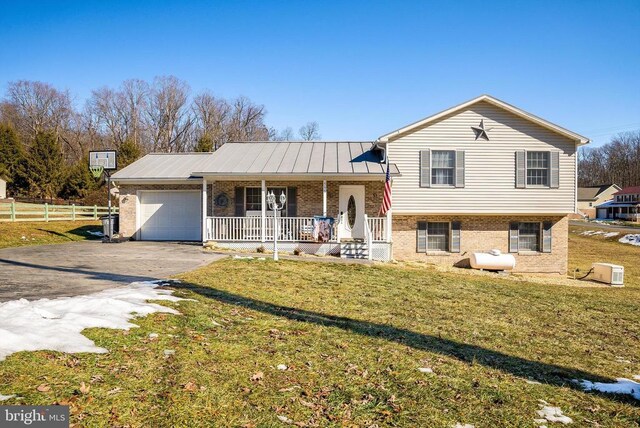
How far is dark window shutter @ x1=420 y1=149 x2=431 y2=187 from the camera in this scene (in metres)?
16.0

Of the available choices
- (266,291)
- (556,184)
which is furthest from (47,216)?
(556,184)

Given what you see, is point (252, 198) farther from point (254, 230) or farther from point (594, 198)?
point (594, 198)

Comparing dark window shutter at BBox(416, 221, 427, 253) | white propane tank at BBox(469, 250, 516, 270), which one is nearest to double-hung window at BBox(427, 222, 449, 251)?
dark window shutter at BBox(416, 221, 427, 253)

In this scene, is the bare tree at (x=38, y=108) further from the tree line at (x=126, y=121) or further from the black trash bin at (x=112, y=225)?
the black trash bin at (x=112, y=225)

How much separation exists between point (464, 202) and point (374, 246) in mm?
4468

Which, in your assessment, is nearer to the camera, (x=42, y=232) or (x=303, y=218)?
(x=303, y=218)

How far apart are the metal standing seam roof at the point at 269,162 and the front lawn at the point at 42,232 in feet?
12.5

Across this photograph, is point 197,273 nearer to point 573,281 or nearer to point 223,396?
point 223,396

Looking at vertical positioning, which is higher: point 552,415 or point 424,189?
point 424,189

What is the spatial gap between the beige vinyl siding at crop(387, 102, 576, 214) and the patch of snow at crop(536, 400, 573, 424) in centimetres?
1261

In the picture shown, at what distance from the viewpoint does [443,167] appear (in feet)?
52.9

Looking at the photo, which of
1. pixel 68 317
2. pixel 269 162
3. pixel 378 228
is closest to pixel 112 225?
pixel 269 162

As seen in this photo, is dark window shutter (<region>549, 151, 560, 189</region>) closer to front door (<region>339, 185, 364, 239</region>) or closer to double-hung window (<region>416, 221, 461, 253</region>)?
double-hung window (<region>416, 221, 461, 253</region>)

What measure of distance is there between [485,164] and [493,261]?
3.82 m
